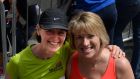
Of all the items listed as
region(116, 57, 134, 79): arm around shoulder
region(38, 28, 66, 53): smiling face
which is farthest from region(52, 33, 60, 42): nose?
region(116, 57, 134, 79): arm around shoulder

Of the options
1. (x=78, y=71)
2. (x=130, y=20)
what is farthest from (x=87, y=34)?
(x=130, y=20)

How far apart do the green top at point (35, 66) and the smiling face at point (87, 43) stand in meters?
0.21

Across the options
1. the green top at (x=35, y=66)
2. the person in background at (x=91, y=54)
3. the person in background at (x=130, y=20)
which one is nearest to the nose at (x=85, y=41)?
the person in background at (x=91, y=54)

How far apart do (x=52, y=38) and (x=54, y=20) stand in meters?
0.14

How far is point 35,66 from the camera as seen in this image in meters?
3.17

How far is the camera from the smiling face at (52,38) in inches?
120

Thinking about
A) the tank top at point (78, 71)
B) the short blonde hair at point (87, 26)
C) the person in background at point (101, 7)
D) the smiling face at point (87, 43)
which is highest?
the person in background at point (101, 7)

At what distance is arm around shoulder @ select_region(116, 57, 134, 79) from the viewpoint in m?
3.11

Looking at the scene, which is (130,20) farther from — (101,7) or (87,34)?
(87,34)

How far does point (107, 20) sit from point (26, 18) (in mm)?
1104

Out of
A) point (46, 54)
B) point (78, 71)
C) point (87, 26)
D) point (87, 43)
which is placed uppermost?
point (87, 26)

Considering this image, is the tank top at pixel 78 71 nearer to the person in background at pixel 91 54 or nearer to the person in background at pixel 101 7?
the person in background at pixel 91 54

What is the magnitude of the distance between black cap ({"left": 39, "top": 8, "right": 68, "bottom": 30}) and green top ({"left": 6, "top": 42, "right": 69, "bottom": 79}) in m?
0.23

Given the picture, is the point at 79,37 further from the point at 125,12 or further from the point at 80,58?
the point at 125,12
